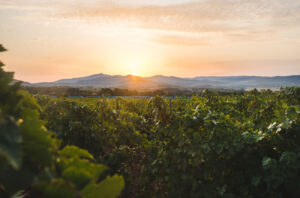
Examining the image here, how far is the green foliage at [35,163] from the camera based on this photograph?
0.95 metres

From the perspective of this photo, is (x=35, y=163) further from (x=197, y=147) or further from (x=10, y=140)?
(x=197, y=147)

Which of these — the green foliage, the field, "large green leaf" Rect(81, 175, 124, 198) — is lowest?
the field

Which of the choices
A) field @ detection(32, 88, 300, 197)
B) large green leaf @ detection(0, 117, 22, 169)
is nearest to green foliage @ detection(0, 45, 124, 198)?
large green leaf @ detection(0, 117, 22, 169)

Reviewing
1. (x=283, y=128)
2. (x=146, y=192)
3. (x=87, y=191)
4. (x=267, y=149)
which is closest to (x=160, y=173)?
(x=146, y=192)

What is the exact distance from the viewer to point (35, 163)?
3.77ft

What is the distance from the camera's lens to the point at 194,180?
149 inches

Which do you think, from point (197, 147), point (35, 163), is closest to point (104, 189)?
point (35, 163)

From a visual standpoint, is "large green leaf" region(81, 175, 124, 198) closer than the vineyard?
Yes

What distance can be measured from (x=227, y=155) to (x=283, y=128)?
102 centimetres

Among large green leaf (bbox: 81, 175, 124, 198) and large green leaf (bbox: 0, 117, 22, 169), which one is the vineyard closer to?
large green leaf (bbox: 81, 175, 124, 198)

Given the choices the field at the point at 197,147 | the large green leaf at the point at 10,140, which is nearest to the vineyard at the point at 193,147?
the field at the point at 197,147

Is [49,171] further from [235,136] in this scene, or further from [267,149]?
[267,149]

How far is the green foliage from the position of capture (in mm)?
953

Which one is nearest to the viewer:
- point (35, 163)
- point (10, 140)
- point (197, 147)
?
point (10, 140)
